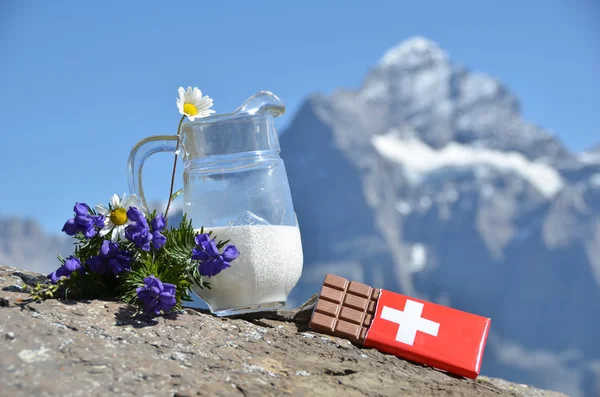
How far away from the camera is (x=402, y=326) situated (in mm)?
3832

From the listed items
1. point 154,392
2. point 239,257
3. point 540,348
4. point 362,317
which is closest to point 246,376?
point 154,392

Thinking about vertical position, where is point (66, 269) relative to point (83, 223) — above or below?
below

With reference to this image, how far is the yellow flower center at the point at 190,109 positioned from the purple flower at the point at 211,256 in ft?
2.56

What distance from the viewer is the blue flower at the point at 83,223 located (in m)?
3.45

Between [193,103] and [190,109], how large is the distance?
57 millimetres

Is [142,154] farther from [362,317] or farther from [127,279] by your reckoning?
[362,317]

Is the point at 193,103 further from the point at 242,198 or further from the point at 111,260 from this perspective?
the point at 111,260

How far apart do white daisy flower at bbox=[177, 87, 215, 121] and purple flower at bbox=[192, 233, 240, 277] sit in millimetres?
775

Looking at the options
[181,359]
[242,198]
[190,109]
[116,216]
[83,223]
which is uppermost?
[190,109]

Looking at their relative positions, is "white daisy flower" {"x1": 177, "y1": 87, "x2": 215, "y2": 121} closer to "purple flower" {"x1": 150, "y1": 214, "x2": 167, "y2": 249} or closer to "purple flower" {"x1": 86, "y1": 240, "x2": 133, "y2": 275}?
Answer: "purple flower" {"x1": 150, "y1": 214, "x2": 167, "y2": 249}

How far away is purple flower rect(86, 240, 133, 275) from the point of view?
3.45 m

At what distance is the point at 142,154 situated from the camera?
384 cm

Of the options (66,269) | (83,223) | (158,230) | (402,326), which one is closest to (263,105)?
(158,230)

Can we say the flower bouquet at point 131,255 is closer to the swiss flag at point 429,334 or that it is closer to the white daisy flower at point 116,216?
the white daisy flower at point 116,216
